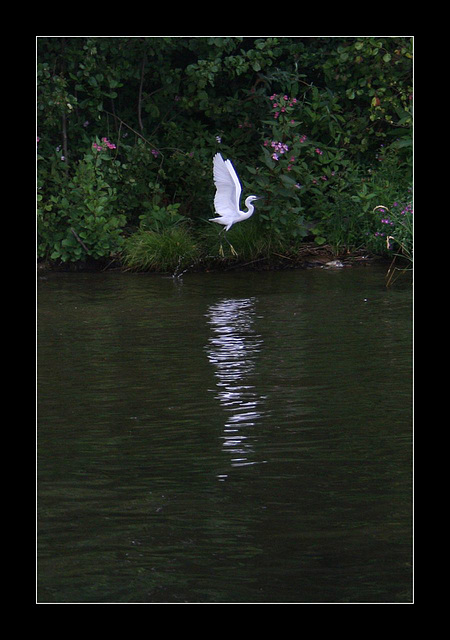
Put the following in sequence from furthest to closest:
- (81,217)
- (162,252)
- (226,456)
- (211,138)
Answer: (211,138)
(81,217)
(162,252)
(226,456)

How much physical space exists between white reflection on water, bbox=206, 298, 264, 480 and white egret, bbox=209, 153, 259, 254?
8.73 ft

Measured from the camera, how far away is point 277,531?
4820 millimetres

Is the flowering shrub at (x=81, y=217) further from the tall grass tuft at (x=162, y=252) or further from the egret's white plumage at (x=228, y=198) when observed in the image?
the egret's white plumage at (x=228, y=198)

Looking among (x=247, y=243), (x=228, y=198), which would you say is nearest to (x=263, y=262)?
(x=247, y=243)

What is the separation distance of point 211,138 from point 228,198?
7.81 feet

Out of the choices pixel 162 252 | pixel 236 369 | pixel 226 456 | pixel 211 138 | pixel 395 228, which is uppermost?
pixel 211 138

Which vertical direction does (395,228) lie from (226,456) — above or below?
above

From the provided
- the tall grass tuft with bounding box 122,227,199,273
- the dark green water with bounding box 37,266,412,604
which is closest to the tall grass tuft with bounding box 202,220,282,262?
the tall grass tuft with bounding box 122,227,199,273

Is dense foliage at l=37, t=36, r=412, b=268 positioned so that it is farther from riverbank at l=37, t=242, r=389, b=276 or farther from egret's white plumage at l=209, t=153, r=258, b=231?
egret's white plumage at l=209, t=153, r=258, b=231

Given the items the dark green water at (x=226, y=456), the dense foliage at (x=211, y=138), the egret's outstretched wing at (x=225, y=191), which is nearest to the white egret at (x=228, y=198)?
the egret's outstretched wing at (x=225, y=191)

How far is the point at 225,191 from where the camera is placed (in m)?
14.4

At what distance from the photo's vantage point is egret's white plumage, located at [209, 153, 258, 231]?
14250 mm

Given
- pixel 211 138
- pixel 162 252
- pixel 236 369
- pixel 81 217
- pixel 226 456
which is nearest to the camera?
pixel 226 456

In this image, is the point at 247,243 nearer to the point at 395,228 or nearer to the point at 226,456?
the point at 395,228
